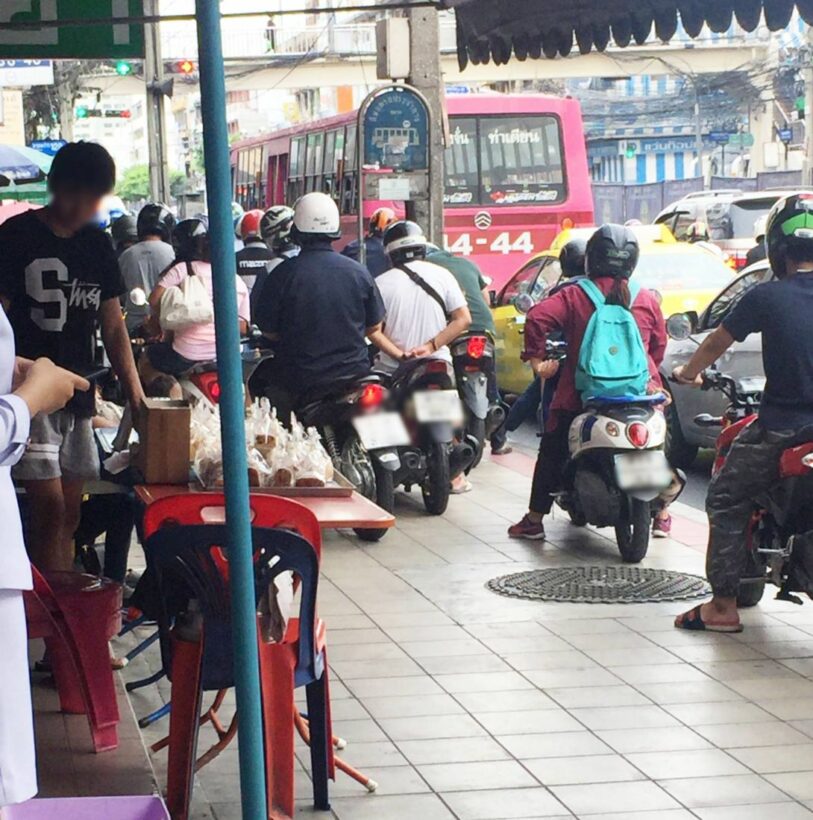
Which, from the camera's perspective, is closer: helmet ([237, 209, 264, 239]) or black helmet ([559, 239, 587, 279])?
black helmet ([559, 239, 587, 279])

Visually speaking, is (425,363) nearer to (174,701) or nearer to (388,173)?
(388,173)

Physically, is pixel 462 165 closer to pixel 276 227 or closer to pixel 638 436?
pixel 276 227

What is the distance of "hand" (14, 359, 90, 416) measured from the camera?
376 centimetres

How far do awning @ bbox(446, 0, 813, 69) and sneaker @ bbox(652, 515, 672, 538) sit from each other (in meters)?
3.30

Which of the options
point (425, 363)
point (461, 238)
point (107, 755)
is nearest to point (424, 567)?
point (425, 363)

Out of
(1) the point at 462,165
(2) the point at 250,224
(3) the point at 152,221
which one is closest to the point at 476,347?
(3) the point at 152,221

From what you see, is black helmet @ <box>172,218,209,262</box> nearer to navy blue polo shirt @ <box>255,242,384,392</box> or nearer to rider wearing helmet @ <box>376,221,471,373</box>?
navy blue polo shirt @ <box>255,242,384,392</box>

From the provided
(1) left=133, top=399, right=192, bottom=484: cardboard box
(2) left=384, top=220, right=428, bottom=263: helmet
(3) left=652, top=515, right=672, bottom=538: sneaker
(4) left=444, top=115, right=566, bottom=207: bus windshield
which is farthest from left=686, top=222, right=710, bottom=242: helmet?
(1) left=133, top=399, right=192, bottom=484: cardboard box

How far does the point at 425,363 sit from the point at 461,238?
50.1 feet

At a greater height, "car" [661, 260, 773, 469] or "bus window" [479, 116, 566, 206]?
"bus window" [479, 116, 566, 206]

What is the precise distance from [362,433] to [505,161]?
17038mm

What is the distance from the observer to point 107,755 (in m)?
5.84

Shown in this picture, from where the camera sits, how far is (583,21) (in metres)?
7.21

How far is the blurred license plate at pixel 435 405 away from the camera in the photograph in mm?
10406
